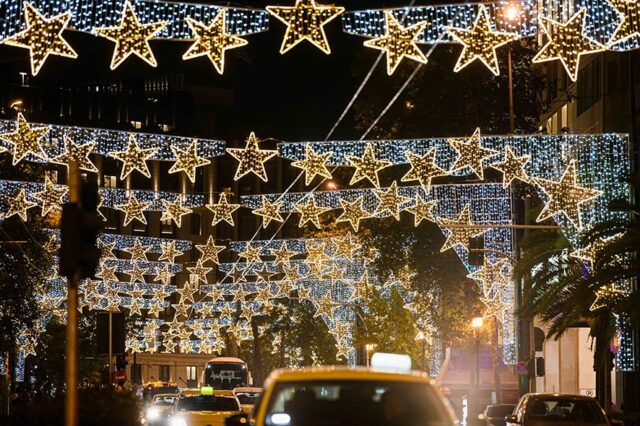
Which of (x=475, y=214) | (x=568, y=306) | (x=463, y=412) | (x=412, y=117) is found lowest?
(x=463, y=412)

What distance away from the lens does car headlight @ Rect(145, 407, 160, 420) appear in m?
40.9

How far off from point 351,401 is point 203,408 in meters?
20.2

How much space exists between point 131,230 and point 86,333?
140 ft

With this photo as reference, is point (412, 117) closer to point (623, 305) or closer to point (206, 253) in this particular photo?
point (206, 253)

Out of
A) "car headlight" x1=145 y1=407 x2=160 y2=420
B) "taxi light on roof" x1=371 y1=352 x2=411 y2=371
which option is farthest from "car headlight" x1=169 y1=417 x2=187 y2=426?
"taxi light on roof" x1=371 y1=352 x2=411 y2=371

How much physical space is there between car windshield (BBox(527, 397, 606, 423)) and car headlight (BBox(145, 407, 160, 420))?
17.8m

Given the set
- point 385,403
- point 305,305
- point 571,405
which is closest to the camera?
point 385,403

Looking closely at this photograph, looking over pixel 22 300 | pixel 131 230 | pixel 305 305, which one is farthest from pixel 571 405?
pixel 131 230

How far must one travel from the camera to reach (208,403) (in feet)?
105

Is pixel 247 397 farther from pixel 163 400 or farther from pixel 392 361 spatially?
pixel 392 361

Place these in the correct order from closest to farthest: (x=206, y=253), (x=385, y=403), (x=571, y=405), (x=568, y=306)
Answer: (x=385, y=403) < (x=571, y=405) < (x=568, y=306) < (x=206, y=253)

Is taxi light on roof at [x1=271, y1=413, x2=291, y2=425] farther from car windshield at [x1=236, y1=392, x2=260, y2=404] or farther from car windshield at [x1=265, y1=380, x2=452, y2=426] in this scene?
car windshield at [x1=236, y1=392, x2=260, y2=404]

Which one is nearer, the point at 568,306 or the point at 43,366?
the point at 568,306

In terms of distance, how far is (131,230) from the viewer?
118938 millimetres
